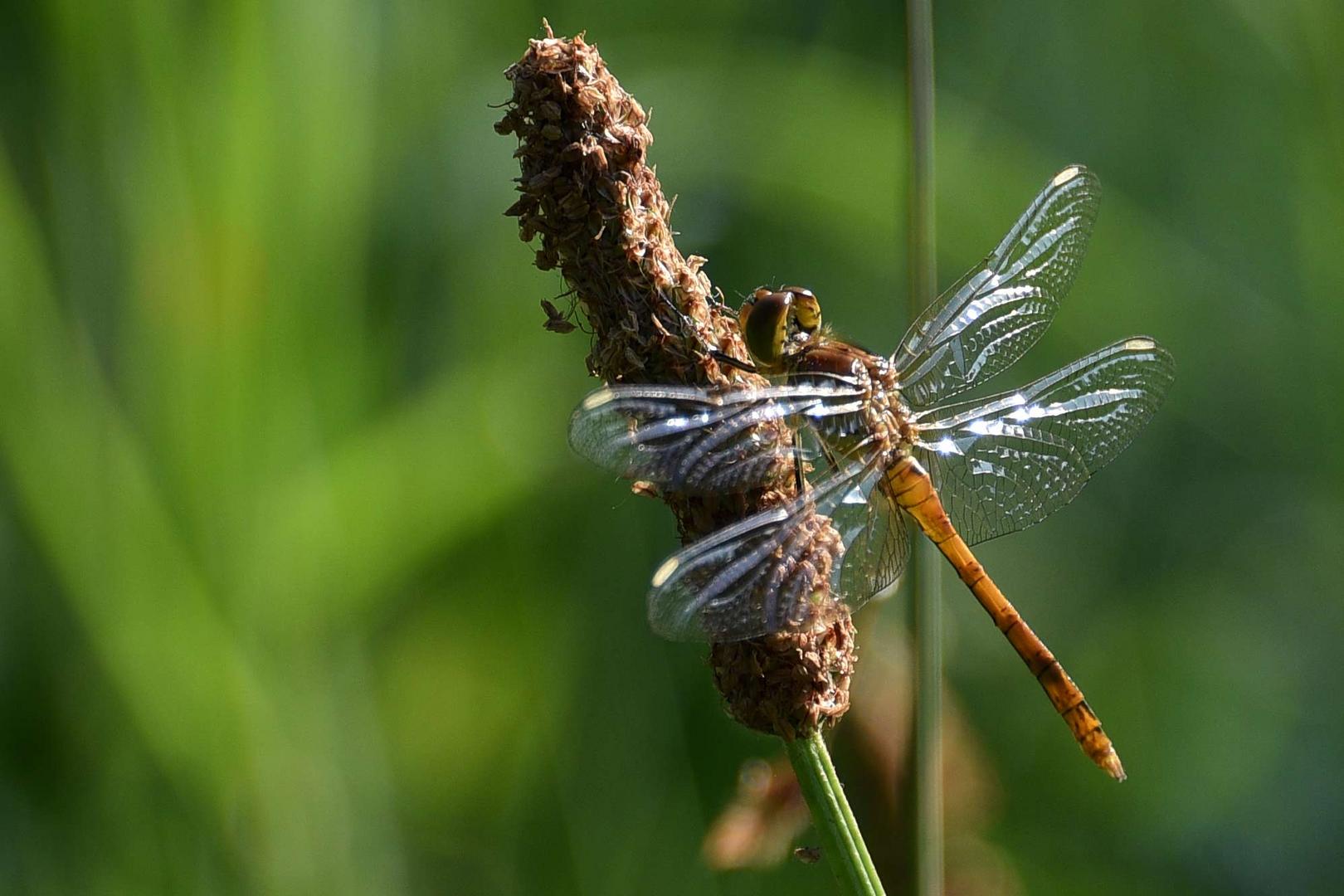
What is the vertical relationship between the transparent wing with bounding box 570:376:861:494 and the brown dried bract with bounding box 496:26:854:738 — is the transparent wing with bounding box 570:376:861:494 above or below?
below

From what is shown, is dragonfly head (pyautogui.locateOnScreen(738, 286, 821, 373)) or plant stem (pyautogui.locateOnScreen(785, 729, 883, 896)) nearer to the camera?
plant stem (pyautogui.locateOnScreen(785, 729, 883, 896))

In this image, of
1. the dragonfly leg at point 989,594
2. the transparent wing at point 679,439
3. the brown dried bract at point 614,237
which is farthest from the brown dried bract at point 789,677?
the dragonfly leg at point 989,594

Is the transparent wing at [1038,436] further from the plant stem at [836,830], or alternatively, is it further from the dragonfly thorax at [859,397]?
the plant stem at [836,830]

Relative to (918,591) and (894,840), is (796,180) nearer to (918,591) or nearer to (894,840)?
(918,591)

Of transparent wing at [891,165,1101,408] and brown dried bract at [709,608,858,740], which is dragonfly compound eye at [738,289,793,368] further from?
brown dried bract at [709,608,858,740]

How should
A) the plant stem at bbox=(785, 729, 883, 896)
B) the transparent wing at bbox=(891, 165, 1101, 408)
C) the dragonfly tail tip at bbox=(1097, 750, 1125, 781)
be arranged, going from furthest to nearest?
the transparent wing at bbox=(891, 165, 1101, 408), the dragonfly tail tip at bbox=(1097, 750, 1125, 781), the plant stem at bbox=(785, 729, 883, 896)

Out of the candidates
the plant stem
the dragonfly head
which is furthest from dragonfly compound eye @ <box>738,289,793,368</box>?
the plant stem
